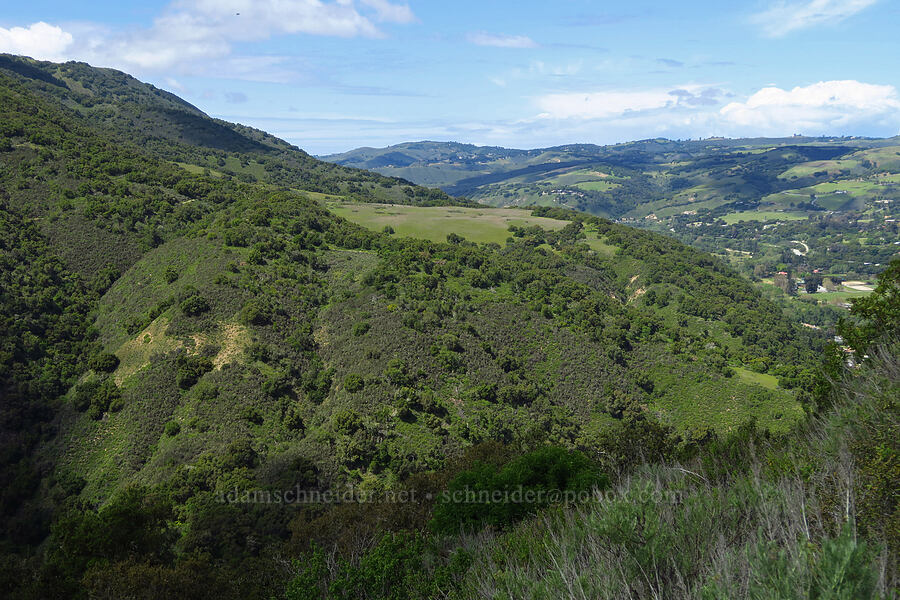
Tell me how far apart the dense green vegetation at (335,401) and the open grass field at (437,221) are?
1414 centimetres

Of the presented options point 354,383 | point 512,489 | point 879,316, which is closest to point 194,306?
point 354,383

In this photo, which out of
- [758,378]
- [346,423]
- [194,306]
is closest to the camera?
[346,423]

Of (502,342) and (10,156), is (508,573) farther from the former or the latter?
(10,156)

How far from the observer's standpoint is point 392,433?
44.1 meters

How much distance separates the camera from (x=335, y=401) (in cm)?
5003

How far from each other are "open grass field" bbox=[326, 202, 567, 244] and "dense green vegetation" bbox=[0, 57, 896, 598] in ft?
46.4

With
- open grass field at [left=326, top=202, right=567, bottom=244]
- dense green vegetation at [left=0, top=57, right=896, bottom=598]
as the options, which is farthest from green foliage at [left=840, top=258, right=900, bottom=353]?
open grass field at [left=326, top=202, right=567, bottom=244]

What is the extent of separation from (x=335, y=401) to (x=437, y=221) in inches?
3244

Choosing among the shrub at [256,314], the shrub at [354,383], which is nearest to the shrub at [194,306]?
the shrub at [256,314]

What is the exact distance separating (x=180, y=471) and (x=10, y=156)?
8202cm

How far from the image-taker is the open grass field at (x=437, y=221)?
4577 inches

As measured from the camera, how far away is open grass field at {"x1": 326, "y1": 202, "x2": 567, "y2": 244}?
116 m

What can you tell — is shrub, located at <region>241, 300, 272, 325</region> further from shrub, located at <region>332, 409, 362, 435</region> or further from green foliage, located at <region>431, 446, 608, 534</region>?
green foliage, located at <region>431, 446, 608, 534</region>

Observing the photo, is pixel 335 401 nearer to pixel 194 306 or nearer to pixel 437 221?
pixel 194 306
